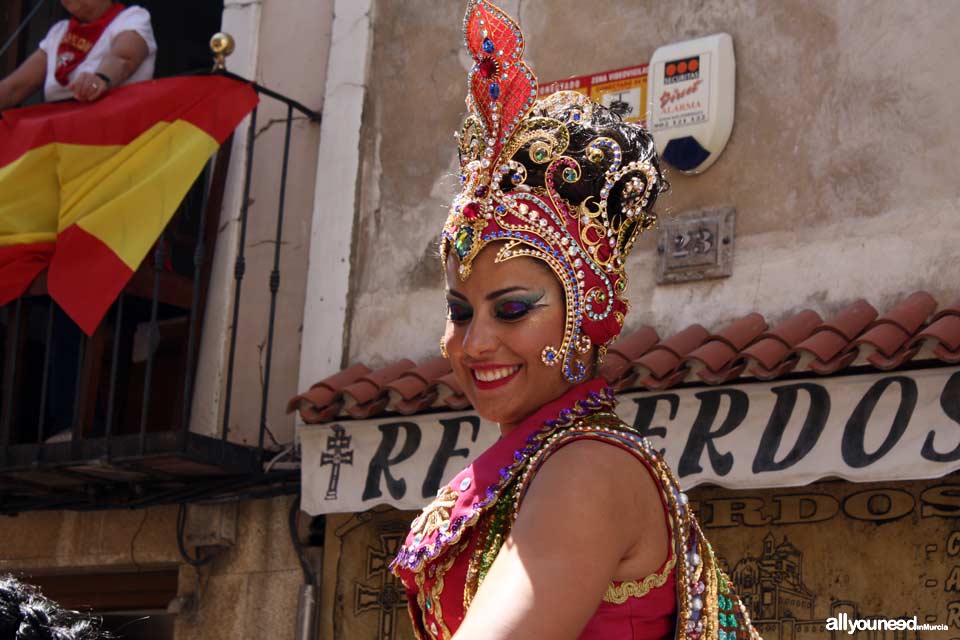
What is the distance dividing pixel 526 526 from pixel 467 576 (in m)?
0.26

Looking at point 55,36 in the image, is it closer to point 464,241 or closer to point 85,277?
point 85,277

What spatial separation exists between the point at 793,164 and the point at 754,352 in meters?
1.04

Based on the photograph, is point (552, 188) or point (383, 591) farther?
point (383, 591)

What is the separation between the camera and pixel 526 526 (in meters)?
2.36

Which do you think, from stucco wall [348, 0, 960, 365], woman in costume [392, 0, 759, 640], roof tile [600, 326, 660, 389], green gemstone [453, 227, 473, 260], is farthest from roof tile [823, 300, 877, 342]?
green gemstone [453, 227, 473, 260]

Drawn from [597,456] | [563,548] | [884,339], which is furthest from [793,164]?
[563,548]

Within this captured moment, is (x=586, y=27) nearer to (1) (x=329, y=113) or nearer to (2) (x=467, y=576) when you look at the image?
(1) (x=329, y=113)

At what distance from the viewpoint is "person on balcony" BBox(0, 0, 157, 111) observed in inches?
320

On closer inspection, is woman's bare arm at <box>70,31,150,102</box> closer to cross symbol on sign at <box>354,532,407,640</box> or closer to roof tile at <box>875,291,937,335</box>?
cross symbol on sign at <box>354,532,407,640</box>

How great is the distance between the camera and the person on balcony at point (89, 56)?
8117mm

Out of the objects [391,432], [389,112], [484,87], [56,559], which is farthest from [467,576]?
[56,559]

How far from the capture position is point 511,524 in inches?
101

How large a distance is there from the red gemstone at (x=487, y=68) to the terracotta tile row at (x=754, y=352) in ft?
9.67

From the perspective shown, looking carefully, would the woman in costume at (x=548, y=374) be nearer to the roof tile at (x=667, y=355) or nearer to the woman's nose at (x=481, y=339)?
the woman's nose at (x=481, y=339)
